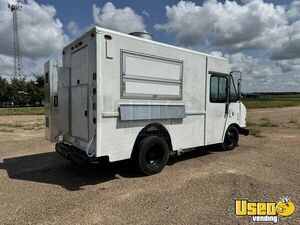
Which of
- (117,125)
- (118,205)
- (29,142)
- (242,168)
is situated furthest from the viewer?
(29,142)

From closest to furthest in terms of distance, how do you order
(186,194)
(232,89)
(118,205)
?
(118,205)
(186,194)
(232,89)

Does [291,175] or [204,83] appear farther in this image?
[204,83]

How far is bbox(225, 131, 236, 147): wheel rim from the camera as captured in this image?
7491mm

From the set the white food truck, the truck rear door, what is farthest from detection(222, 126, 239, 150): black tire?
the truck rear door

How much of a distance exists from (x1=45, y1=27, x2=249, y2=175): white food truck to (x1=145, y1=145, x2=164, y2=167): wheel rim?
2 cm

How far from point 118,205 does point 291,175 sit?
3958mm

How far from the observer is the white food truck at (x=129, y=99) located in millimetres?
4406

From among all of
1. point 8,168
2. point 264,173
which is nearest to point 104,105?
point 8,168

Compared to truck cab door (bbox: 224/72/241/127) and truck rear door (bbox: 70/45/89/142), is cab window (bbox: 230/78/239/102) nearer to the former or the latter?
truck cab door (bbox: 224/72/241/127)

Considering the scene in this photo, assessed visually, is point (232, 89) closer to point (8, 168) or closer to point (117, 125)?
point (117, 125)

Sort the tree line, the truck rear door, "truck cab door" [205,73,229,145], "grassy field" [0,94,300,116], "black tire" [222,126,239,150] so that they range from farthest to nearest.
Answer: the tree line, "grassy field" [0,94,300,116], "black tire" [222,126,239,150], "truck cab door" [205,73,229,145], the truck rear door

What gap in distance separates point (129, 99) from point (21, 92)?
63818 millimetres

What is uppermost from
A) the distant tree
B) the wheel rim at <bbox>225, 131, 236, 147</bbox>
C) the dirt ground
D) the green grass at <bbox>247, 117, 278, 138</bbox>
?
the distant tree

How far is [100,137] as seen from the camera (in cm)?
437
